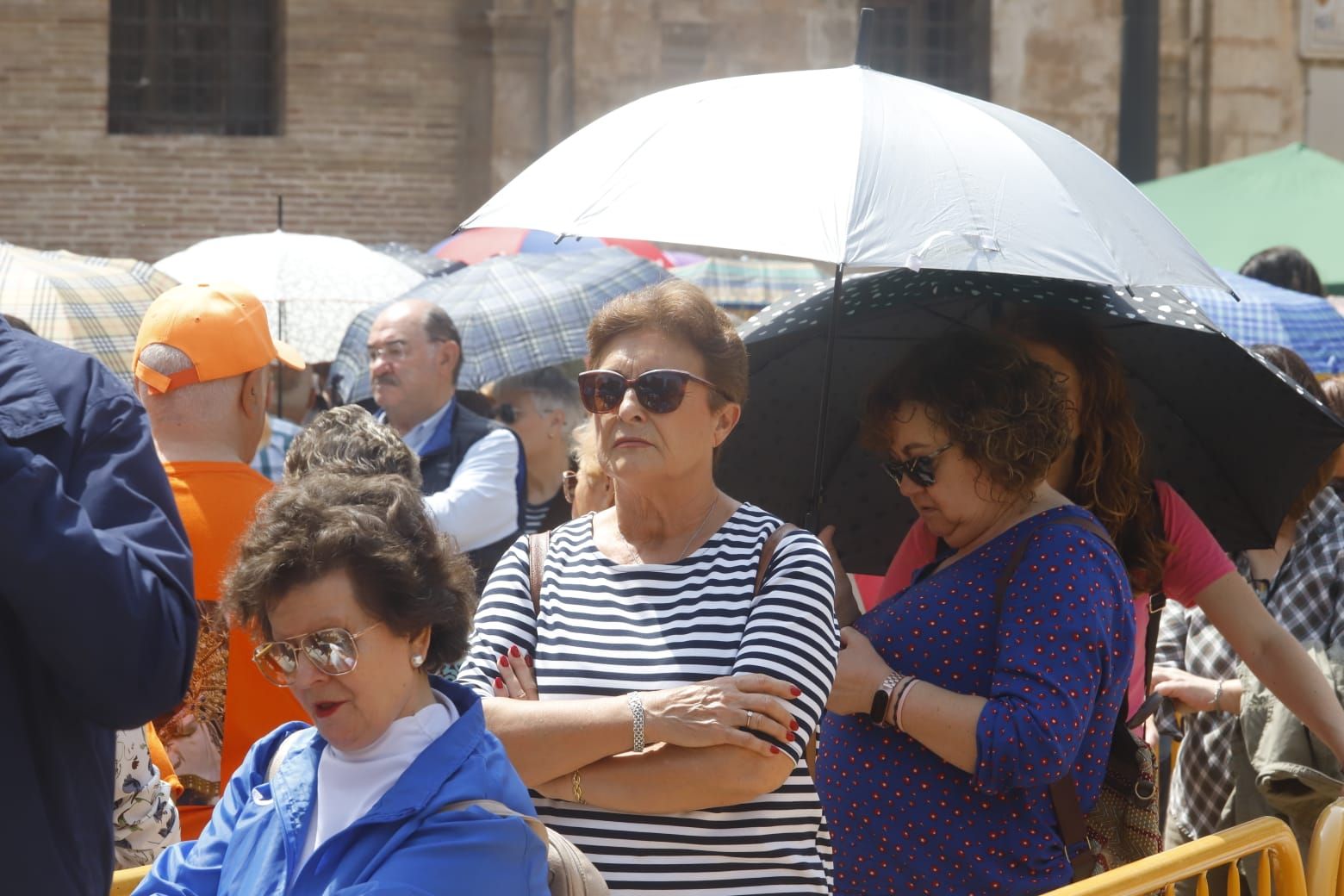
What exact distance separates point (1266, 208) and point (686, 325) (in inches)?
324

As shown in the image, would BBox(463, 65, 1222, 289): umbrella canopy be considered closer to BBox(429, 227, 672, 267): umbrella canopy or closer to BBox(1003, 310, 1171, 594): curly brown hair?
BBox(1003, 310, 1171, 594): curly brown hair

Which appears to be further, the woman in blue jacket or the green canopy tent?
the green canopy tent

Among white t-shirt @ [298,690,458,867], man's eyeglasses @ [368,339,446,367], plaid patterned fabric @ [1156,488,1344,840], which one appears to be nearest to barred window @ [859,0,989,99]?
man's eyeglasses @ [368,339,446,367]

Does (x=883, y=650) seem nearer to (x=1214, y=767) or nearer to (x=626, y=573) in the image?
(x=626, y=573)

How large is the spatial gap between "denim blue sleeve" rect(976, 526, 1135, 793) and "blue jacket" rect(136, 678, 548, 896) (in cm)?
103

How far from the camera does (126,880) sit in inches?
113

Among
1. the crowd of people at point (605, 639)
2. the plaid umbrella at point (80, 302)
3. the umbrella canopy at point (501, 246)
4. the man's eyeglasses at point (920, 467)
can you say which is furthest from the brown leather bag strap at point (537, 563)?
the umbrella canopy at point (501, 246)

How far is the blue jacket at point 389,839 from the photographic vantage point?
2.15 m

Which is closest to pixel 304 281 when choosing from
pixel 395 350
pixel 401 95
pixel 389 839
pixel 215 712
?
pixel 395 350

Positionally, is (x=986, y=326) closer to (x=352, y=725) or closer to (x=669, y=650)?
(x=669, y=650)

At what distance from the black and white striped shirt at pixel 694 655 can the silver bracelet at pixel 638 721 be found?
80mm

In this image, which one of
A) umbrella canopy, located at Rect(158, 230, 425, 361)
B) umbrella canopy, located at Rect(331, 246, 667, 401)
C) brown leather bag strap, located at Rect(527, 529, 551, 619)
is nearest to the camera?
brown leather bag strap, located at Rect(527, 529, 551, 619)

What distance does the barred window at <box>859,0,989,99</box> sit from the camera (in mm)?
15984

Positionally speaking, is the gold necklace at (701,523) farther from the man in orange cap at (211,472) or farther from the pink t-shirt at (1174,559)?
the man in orange cap at (211,472)
